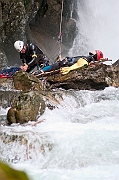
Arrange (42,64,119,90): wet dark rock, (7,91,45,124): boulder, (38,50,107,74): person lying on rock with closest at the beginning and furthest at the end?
(7,91,45,124): boulder
(42,64,119,90): wet dark rock
(38,50,107,74): person lying on rock

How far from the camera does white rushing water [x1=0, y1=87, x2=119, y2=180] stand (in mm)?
3561

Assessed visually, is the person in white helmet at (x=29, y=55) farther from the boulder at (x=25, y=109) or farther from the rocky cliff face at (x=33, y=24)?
the rocky cliff face at (x=33, y=24)

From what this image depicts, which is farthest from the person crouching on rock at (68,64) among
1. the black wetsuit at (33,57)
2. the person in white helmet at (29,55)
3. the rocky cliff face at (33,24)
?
the rocky cliff face at (33,24)

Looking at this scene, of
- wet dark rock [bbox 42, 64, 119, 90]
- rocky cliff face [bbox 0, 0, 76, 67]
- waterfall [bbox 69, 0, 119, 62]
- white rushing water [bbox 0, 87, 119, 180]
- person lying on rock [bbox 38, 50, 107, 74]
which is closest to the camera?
white rushing water [bbox 0, 87, 119, 180]

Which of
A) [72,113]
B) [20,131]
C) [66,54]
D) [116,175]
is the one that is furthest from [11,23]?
[116,175]

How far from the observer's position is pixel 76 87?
8.55 metres

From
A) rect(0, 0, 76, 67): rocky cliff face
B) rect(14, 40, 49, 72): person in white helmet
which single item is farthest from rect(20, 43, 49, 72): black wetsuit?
rect(0, 0, 76, 67): rocky cliff face

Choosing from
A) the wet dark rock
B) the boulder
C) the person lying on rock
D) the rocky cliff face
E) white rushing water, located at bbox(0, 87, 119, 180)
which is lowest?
white rushing water, located at bbox(0, 87, 119, 180)

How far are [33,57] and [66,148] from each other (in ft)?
16.6

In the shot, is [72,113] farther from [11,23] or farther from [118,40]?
[118,40]

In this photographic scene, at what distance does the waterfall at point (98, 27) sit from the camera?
20.3m

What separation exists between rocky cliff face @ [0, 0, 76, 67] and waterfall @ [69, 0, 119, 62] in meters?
0.92

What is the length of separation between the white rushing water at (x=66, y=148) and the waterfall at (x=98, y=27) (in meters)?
14.8

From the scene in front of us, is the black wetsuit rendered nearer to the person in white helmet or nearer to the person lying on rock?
the person in white helmet
